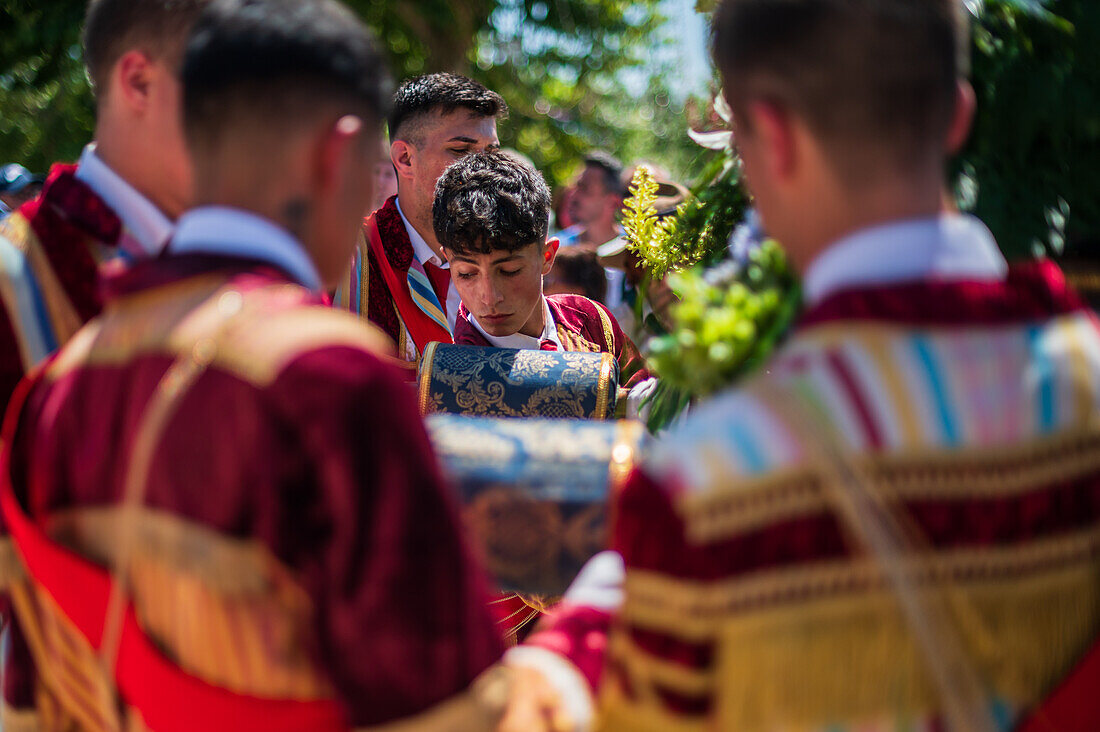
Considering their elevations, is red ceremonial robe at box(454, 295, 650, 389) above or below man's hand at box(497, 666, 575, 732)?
below

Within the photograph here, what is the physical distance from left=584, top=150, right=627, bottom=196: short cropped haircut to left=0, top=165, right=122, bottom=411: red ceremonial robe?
6.18 meters

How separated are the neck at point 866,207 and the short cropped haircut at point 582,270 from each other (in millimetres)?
4810

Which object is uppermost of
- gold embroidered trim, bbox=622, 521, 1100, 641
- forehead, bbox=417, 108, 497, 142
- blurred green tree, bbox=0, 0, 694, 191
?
gold embroidered trim, bbox=622, 521, 1100, 641

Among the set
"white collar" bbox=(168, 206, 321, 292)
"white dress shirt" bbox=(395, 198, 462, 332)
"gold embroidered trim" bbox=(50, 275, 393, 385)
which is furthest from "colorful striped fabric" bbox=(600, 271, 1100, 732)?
"white dress shirt" bbox=(395, 198, 462, 332)

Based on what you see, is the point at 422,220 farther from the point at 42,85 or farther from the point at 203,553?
the point at 42,85

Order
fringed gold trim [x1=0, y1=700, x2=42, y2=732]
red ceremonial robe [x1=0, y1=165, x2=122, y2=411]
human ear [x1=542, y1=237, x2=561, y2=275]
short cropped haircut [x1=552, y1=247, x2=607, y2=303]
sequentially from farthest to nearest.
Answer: short cropped haircut [x1=552, y1=247, x2=607, y2=303]
human ear [x1=542, y1=237, x2=561, y2=275]
red ceremonial robe [x1=0, y1=165, x2=122, y2=411]
fringed gold trim [x1=0, y1=700, x2=42, y2=732]

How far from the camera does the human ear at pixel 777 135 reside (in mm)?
1332

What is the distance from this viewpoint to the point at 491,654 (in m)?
1.35

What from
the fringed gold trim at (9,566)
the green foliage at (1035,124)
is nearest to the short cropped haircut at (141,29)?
the fringed gold trim at (9,566)

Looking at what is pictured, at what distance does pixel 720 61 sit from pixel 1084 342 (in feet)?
2.17

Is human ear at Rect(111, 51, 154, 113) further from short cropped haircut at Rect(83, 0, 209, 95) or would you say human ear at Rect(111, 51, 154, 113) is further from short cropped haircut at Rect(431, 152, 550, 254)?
short cropped haircut at Rect(431, 152, 550, 254)

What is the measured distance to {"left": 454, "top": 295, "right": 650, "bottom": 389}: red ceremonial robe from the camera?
3508 mm

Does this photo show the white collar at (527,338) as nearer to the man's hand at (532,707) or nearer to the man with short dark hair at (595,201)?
the man's hand at (532,707)

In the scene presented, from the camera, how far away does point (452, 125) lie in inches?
162
